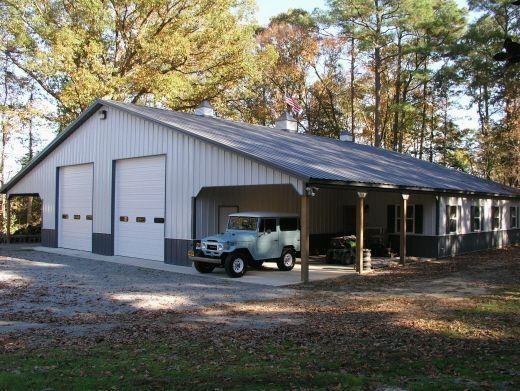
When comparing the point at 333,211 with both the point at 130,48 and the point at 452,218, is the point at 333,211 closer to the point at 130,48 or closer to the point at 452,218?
the point at 452,218

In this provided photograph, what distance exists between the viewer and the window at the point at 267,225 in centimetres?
1597

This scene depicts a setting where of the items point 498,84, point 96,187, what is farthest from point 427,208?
point 498,84

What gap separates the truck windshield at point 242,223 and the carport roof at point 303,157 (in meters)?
1.95

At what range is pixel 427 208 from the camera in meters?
21.5

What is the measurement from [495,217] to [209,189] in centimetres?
1603

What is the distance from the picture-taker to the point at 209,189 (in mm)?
18578

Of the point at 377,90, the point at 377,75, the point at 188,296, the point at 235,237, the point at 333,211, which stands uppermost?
the point at 377,75

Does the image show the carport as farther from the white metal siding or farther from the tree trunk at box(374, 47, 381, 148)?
the tree trunk at box(374, 47, 381, 148)

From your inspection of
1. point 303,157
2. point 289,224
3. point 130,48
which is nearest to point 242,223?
point 289,224

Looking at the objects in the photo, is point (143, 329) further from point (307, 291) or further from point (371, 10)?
point (371, 10)

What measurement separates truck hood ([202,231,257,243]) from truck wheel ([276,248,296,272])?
1.51m

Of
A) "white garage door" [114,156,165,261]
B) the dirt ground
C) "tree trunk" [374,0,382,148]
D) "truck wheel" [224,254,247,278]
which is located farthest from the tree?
"truck wheel" [224,254,247,278]

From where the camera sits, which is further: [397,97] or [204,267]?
[397,97]

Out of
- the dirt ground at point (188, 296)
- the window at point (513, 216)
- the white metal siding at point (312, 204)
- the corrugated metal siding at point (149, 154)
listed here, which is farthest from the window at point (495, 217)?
the corrugated metal siding at point (149, 154)
